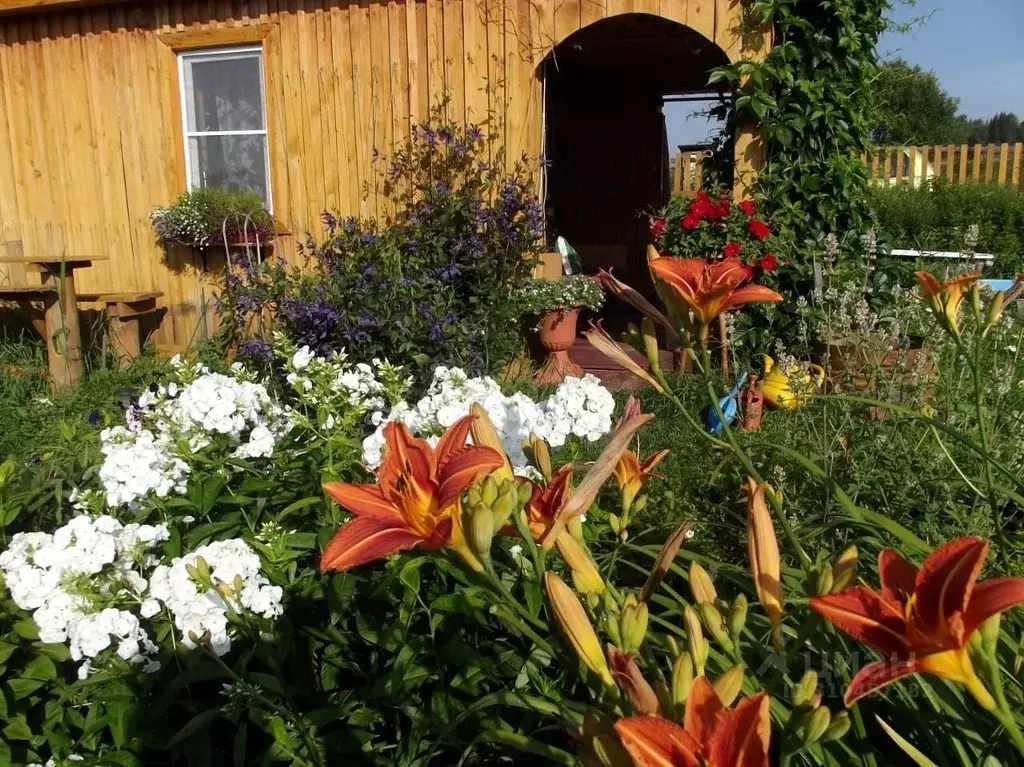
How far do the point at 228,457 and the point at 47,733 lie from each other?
59cm

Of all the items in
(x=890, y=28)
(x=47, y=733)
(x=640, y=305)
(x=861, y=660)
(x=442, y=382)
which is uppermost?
(x=890, y=28)

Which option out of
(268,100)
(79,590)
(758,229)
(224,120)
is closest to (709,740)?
(79,590)

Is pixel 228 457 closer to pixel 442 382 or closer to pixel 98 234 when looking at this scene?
pixel 442 382

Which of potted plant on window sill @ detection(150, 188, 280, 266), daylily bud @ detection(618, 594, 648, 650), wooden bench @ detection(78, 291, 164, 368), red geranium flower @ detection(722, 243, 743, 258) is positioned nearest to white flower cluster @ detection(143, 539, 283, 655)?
daylily bud @ detection(618, 594, 648, 650)

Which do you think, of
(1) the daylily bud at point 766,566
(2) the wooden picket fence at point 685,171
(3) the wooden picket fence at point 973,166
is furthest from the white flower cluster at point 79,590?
(3) the wooden picket fence at point 973,166

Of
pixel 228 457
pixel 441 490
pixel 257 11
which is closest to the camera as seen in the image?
pixel 441 490

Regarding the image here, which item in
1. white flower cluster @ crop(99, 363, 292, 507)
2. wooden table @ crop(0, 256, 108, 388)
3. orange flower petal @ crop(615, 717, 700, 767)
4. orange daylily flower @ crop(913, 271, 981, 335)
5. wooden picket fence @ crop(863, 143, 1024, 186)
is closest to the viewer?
orange flower petal @ crop(615, 717, 700, 767)

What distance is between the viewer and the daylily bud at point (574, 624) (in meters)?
0.78

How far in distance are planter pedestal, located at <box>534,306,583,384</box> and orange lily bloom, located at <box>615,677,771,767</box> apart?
4.56 m

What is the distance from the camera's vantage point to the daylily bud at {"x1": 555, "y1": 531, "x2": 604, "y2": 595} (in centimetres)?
94

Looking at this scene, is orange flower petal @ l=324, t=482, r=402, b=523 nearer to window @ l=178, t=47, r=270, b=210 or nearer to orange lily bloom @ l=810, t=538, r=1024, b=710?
orange lily bloom @ l=810, t=538, r=1024, b=710

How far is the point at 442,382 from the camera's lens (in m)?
1.95

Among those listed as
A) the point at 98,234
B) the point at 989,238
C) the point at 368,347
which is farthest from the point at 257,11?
the point at 989,238

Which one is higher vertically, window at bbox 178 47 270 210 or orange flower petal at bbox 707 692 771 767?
window at bbox 178 47 270 210
